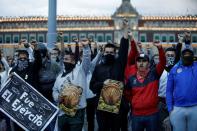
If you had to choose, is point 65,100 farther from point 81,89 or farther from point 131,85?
point 131,85

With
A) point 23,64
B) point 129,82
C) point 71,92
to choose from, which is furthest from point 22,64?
point 129,82

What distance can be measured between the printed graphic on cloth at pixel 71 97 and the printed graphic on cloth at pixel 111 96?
32cm

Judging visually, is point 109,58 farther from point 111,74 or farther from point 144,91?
point 144,91

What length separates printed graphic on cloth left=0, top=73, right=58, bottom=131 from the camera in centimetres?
613

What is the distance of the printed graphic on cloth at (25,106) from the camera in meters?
6.13

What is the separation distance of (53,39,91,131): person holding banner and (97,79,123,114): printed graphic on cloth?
32cm

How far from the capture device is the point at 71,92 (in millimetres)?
5789

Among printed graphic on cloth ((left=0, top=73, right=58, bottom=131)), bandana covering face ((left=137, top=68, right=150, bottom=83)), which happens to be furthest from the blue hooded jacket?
printed graphic on cloth ((left=0, top=73, right=58, bottom=131))

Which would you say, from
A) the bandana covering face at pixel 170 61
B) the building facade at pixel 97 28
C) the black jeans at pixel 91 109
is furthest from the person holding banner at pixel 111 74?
the building facade at pixel 97 28

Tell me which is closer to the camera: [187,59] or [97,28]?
[187,59]

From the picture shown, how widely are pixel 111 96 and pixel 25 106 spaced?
1.29 m

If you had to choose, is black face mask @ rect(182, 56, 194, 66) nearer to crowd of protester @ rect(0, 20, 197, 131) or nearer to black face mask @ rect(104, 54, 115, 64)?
crowd of protester @ rect(0, 20, 197, 131)

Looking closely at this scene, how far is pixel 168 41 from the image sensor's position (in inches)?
2488

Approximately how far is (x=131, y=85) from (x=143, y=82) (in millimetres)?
159
